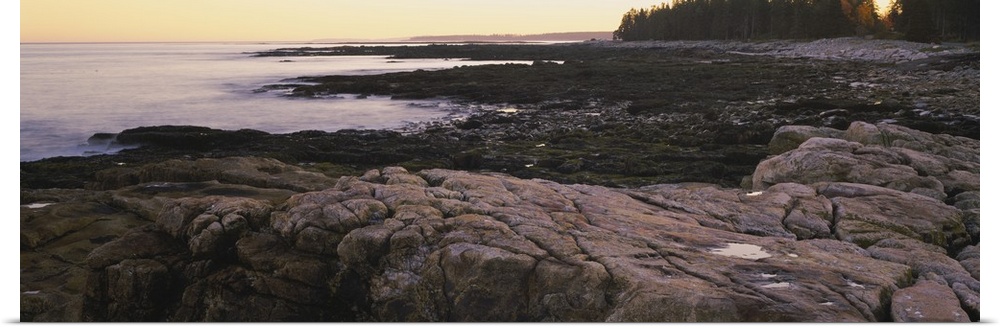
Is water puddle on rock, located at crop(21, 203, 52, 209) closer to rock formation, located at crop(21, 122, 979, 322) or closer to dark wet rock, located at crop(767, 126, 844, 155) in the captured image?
rock formation, located at crop(21, 122, 979, 322)

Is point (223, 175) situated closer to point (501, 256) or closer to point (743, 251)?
point (501, 256)

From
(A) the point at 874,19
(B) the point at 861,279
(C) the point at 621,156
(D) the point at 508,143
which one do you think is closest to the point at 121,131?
(D) the point at 508,143

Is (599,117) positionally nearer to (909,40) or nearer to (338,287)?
(909,40)

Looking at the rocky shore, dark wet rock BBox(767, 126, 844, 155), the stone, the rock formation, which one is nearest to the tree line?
dark wet rock BBox(767, 126, 844, 155)

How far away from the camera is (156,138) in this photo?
15367mm

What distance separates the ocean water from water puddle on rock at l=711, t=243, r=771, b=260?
7.73m

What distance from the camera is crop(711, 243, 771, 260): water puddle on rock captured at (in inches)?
196

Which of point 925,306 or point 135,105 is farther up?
point 135,105

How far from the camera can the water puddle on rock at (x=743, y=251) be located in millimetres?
4973

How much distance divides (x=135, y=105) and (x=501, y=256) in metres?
19.3

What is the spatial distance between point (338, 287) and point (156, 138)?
503 inches

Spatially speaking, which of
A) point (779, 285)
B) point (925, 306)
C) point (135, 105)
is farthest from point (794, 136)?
point (135, 105)

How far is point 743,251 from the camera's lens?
5.11 meters

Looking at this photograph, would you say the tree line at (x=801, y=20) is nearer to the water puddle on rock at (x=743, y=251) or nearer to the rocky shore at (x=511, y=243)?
the rocky shore at (x=511, y=243)
